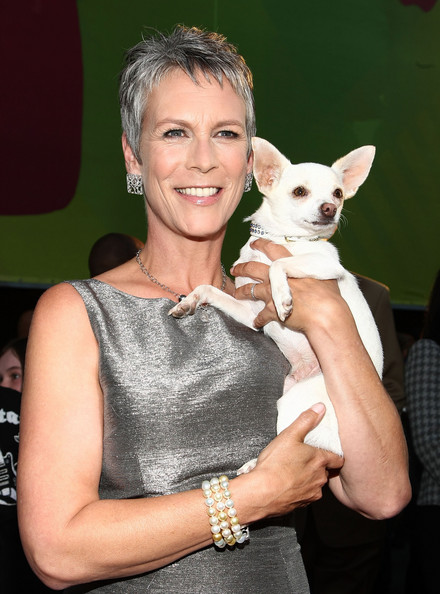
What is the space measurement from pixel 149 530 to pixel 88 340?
0.36m

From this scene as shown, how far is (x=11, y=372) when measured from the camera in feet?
9.95

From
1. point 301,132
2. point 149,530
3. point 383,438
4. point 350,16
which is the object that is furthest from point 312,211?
point 350,16

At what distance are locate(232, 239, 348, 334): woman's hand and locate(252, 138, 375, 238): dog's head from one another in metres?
0.33

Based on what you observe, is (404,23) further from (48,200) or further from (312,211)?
(312,211)

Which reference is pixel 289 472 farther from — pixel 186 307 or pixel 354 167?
pixel 354 167

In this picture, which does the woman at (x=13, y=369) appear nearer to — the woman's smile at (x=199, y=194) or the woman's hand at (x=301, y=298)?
the woman's hand at (x=301, y=298)

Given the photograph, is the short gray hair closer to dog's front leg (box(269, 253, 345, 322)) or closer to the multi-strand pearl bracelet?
dog's front leg (box(269, 253, 345, 322))

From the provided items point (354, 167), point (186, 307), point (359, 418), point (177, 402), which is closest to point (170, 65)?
point (186, 307)

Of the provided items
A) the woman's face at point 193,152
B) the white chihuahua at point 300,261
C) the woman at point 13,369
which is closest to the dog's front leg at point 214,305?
the white chihuahua at point 300,261

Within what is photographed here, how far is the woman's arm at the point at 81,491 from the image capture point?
3.65ft

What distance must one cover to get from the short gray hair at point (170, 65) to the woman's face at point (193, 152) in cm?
2

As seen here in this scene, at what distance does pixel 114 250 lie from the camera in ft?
11.3

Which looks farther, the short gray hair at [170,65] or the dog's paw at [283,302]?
the dog's paw at [283,302]

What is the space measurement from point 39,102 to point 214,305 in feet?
10.0
